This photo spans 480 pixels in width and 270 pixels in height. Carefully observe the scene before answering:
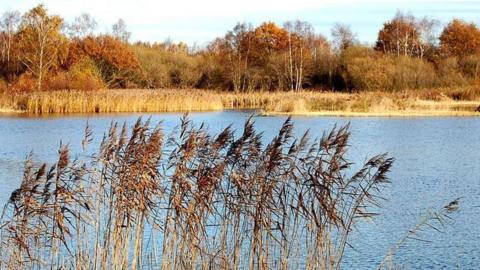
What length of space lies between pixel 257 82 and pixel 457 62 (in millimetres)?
12909

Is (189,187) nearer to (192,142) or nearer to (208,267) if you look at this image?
(192,142)

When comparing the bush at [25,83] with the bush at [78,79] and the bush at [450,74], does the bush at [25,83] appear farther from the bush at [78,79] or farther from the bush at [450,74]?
the bush at [450,74]

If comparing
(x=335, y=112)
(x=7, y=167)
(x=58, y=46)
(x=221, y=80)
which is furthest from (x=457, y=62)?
(x=7, y=167)

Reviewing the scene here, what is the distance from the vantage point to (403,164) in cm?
1568

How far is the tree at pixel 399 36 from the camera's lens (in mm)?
55875

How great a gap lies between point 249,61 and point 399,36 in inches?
466

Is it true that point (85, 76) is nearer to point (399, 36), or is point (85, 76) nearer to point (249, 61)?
point (249, 61)

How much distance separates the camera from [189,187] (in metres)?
5.98

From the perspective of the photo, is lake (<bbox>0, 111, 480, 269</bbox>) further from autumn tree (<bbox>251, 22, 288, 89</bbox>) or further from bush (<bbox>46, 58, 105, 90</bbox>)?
autumn tree (<bbox>251, 22, 288, 89</bbox>)

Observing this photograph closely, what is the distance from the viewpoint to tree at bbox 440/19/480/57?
53094 mm

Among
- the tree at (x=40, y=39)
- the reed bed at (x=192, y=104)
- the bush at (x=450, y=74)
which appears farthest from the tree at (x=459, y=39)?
the tree at (x=40, y=39)

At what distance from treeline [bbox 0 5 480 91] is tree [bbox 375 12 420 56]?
3.5 inches

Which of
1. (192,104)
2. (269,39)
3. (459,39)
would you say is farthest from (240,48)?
(192,104)

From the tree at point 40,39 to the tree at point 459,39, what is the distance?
27.1m
